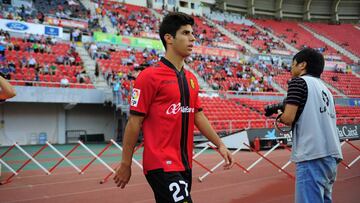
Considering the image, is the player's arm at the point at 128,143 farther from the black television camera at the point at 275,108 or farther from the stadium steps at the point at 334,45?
the stadium steps at the point at 334,45

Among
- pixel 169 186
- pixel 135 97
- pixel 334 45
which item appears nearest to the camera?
pixel 169 186

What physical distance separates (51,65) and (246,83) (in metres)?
14.1

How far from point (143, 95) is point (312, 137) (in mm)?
1470

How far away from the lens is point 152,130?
8.47 ft

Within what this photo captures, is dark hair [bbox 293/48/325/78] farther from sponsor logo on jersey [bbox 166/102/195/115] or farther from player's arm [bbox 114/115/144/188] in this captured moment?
player's arm [bbox 114/115/144/188]

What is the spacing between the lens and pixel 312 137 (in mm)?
2912

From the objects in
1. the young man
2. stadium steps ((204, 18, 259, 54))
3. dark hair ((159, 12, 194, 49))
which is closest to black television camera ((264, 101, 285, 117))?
the young man

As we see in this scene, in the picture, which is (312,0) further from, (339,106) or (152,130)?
(152,130)

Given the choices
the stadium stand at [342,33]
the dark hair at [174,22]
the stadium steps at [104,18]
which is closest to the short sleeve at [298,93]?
the dark hair at [174,22]

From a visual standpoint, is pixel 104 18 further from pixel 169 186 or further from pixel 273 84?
pixel 169 186

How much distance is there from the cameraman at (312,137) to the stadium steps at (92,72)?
16.6 metres

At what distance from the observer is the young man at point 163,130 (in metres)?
2.50

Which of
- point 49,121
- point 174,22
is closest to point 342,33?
point 49,121

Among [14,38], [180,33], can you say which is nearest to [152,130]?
[180,33]
